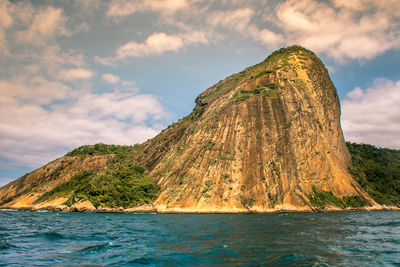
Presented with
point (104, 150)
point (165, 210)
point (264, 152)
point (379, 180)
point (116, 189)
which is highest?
point (104, 150)

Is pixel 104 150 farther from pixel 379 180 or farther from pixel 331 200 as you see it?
pixel 379 180

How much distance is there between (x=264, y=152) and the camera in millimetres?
64250

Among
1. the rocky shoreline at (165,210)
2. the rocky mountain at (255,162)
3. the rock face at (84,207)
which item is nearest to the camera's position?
the rocky shoreline at (165,210)

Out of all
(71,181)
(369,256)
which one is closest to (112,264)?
(369,256)

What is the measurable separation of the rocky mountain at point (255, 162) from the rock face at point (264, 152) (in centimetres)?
22

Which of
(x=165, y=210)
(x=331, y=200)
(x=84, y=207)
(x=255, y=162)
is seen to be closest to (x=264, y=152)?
(x=255, y=162)

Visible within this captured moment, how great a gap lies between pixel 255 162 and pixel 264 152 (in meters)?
3.57

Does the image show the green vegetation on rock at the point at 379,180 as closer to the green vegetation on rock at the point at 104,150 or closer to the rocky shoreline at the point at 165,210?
the rocky shoreline at the point at 165,210

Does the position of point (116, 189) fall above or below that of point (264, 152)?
below

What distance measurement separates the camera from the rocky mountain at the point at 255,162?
190ft

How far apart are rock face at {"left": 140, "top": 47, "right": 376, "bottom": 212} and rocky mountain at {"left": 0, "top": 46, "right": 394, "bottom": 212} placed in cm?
22

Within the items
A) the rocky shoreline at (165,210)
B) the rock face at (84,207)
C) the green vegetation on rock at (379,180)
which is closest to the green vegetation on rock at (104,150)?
the rocky shoreline at (165,210)

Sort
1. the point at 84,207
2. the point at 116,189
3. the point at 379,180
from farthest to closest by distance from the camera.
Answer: the point at 379,180 < the point at 116,189 < the point at 84,207

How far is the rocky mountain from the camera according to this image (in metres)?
57.9
